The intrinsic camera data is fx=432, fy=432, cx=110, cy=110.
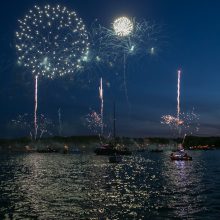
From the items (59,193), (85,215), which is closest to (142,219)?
(85,215)

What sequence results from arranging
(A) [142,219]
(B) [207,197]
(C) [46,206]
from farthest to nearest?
(B) [207,197], (C) [46,206], (A) [142,219]

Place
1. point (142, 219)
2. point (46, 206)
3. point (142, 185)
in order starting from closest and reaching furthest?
point (142, 219) → point (46, 206) → point (142, 185)

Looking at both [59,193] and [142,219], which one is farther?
[59,193]

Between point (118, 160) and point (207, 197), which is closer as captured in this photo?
point (207, 197)

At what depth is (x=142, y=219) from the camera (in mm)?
38594

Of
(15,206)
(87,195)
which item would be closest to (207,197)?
(87,195)

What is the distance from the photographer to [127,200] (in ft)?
166

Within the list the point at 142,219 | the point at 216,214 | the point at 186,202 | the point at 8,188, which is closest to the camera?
the point at 142,219

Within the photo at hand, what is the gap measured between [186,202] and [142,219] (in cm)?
1162

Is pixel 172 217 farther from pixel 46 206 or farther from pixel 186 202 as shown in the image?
pixel 46 206

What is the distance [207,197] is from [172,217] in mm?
15095

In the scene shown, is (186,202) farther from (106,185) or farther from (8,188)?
(8,188)

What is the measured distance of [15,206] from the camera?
151 feet

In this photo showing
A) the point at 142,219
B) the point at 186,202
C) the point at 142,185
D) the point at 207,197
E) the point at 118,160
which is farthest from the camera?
the point at 118,160
